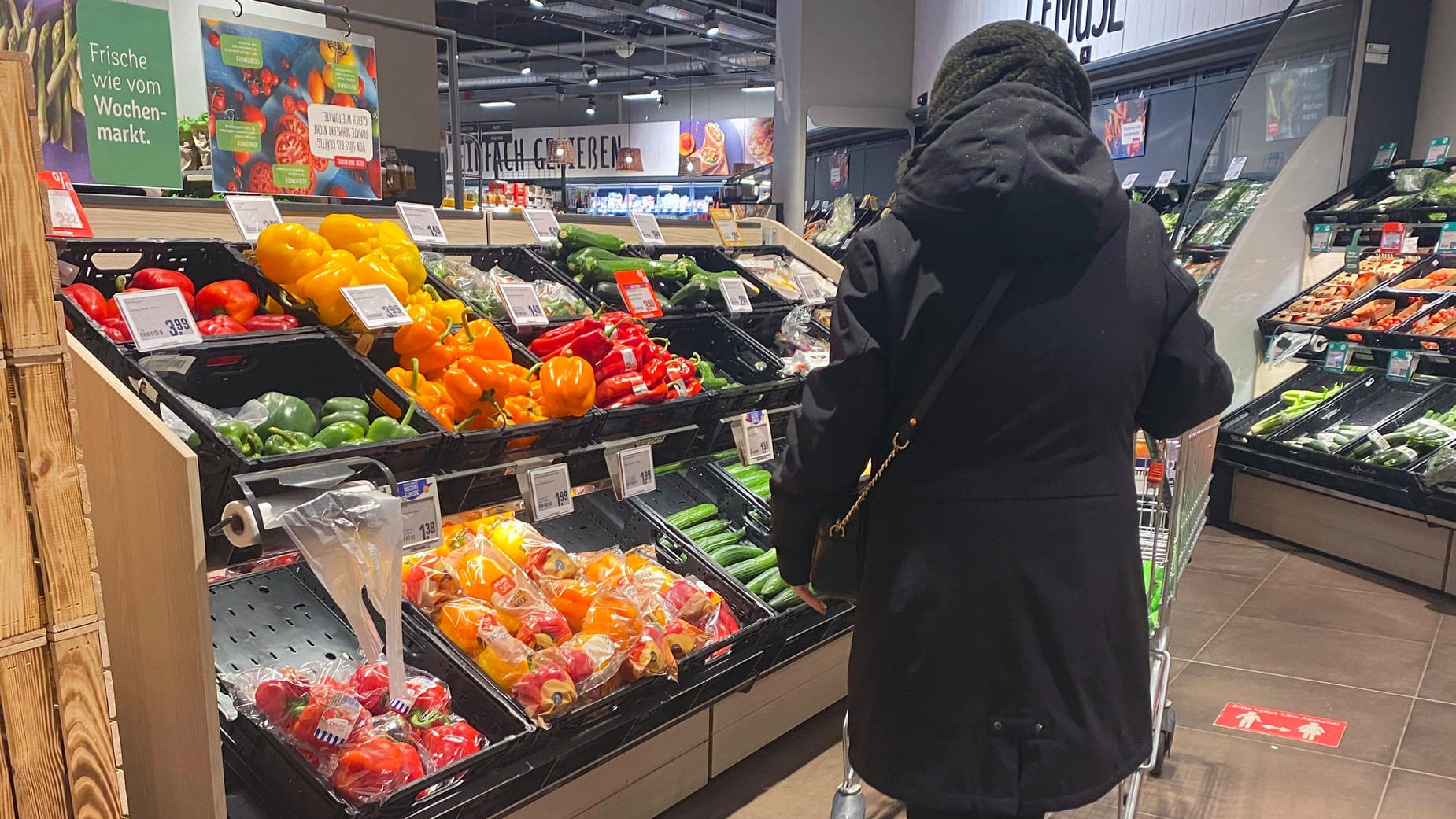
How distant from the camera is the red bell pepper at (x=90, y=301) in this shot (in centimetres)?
194

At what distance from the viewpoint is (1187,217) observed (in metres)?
5.53

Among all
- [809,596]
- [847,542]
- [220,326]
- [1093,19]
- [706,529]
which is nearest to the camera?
[847,542]

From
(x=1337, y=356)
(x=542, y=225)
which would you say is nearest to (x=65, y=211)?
(x=542, y=225)

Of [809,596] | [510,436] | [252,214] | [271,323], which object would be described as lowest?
[809,596]

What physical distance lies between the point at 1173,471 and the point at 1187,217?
354cm

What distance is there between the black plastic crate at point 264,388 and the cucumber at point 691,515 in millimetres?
1122

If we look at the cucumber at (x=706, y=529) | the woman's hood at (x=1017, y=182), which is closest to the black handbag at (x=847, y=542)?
the woman's hood at (x=1017, y=182)

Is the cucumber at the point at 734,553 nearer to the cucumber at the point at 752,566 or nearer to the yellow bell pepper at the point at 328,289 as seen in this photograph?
the cucumber at the point at 752,566

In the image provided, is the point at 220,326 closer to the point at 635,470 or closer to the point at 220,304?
the point at 220,304

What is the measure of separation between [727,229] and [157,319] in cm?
262

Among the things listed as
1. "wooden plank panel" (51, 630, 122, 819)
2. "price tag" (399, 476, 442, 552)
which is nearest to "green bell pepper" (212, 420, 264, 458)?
"price tag" (399, 476, 442, 552)

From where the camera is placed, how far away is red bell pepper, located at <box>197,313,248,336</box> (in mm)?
2047

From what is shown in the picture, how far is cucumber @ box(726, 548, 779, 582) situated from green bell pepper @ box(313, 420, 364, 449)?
4.26 ft

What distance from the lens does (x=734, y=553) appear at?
3057 millimetres
